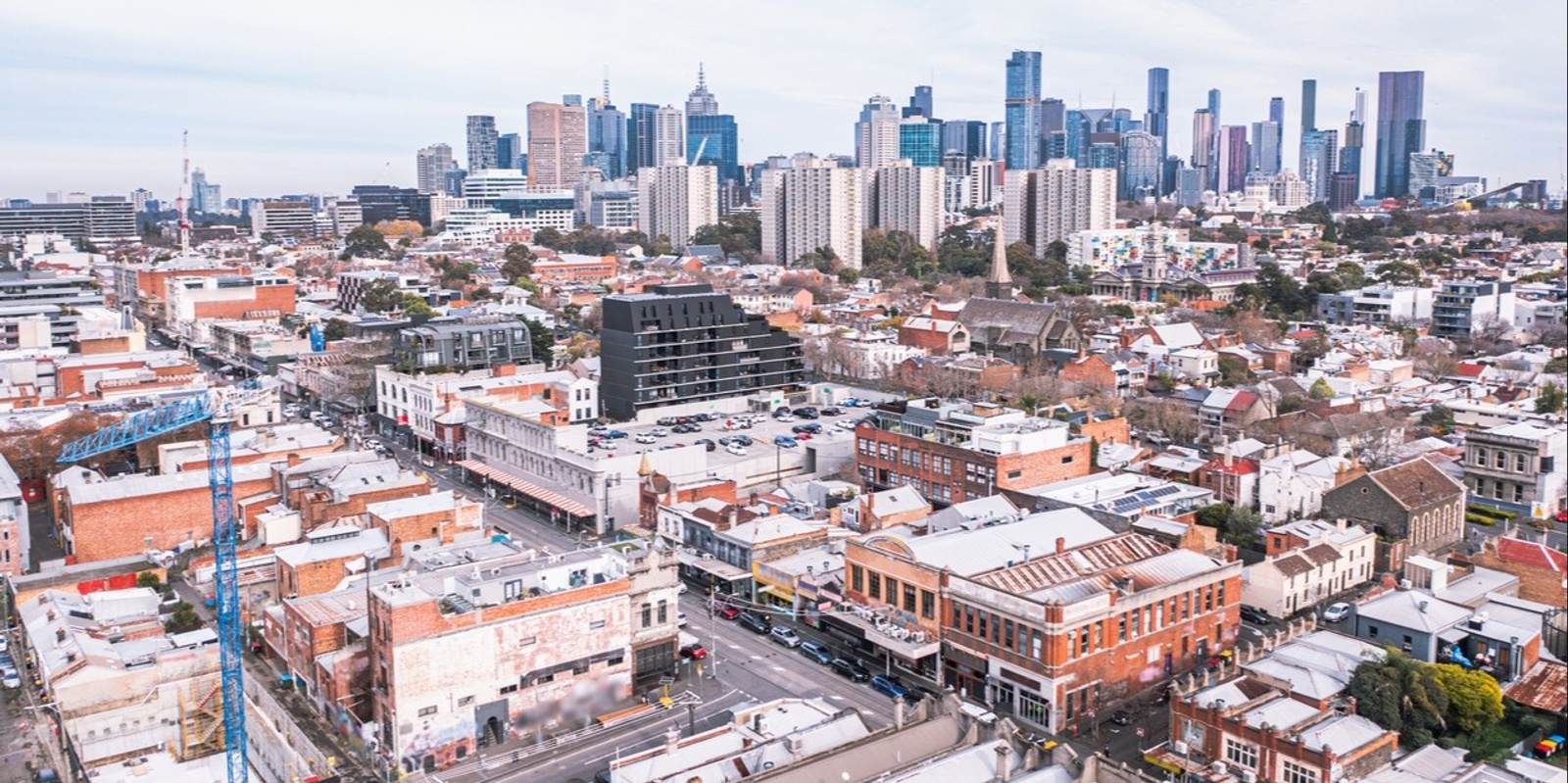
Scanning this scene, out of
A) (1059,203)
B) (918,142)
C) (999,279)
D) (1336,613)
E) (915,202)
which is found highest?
(918,142)

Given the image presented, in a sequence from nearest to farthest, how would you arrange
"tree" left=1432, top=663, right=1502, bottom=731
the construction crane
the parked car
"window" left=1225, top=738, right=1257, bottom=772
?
"window" left=1225, top=738, right=1257, bottom=772 < "tree" left=1432, top=663, right=1502, bottom=731 < the construction crane < the parked car

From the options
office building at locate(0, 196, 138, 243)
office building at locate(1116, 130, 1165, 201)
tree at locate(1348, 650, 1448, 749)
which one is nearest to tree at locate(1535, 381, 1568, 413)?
tree at locate(1348, 650, 1448, 749)

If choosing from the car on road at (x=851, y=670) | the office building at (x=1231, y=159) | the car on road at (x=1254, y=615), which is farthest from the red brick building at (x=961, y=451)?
the office building at (x=1231, y=159)

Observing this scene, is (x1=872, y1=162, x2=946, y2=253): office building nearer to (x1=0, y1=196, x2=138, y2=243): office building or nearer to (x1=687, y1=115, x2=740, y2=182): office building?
(x1=0, y1=196, x2=138, y2=243): office building

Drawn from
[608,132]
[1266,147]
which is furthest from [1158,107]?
[608,132]

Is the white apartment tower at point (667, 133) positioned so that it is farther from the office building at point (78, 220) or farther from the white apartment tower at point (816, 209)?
the white apartment tower at point (816, 209)

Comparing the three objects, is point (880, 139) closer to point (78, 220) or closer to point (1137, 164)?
point (1137, 164)

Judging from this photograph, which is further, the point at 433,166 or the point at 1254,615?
the point at 433,166
